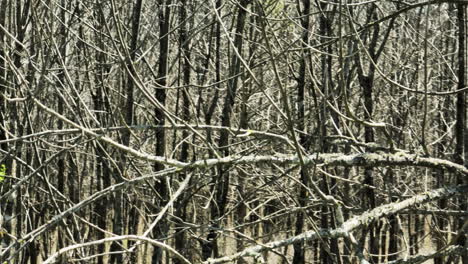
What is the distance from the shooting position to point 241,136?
388 cm

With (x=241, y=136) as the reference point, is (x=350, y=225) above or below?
below

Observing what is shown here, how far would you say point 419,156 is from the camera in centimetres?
423

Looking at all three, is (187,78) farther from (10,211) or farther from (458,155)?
(458,155)

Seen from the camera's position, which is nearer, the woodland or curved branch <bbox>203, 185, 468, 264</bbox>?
curved branch <bbox>203, 185, 468, 264</bbox>

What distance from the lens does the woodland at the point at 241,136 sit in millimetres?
3855

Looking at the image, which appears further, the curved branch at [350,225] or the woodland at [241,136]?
the woodland at [241,136]

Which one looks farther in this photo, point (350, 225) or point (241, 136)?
point (241, 136)

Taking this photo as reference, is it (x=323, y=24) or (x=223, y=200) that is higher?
(x=323, y=24)

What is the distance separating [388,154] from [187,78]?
5.57 m

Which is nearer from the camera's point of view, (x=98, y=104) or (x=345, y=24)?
(x=345, y=24)

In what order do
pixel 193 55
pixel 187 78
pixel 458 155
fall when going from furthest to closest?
pixel 193 55 < pixel 187 78 < pixel 458 155

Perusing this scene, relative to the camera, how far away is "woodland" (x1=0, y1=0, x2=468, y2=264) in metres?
3.86

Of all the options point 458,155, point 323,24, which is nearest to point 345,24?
point 323,24

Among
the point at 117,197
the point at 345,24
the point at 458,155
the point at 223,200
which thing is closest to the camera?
the point at 458,155
